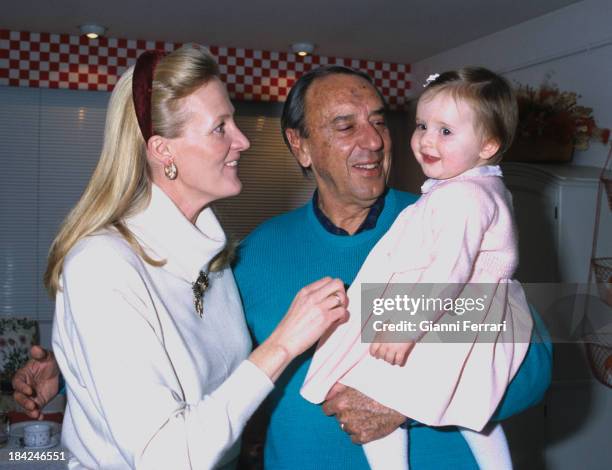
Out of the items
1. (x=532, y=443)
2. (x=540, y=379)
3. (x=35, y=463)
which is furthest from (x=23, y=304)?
(x=540, y=379)

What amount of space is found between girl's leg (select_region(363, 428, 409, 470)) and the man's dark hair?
763 millimetres

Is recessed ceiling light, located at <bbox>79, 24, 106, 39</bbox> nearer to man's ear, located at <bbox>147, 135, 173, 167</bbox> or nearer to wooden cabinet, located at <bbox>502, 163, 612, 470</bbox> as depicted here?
wooden cabinet, located at <bbox>502, 163, 612, 470</bbox>

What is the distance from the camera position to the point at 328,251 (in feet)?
5.32

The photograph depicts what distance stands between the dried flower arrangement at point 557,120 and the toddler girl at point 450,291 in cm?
211

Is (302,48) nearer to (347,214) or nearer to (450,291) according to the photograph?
(347,214)

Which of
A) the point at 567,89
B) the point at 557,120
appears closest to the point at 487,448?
the point at 557,120

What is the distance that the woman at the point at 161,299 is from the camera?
3.57ft

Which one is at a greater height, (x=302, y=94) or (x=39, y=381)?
(x=302, y=94)

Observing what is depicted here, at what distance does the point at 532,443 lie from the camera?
3.25 meters

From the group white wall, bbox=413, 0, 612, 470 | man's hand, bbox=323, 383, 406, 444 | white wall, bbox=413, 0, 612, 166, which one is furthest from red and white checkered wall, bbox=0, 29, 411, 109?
man's hand, bbox=323, 383, 406, 444

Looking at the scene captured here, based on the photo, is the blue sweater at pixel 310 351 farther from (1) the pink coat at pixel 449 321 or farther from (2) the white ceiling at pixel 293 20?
(2) the white ceiling at pixel 293 20

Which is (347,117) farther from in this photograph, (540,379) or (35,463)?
(35,463)

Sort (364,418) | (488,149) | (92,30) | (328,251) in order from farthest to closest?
(92,30)
(328,251)
(488,149)
(364,418)

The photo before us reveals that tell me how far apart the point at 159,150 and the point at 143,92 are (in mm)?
111
